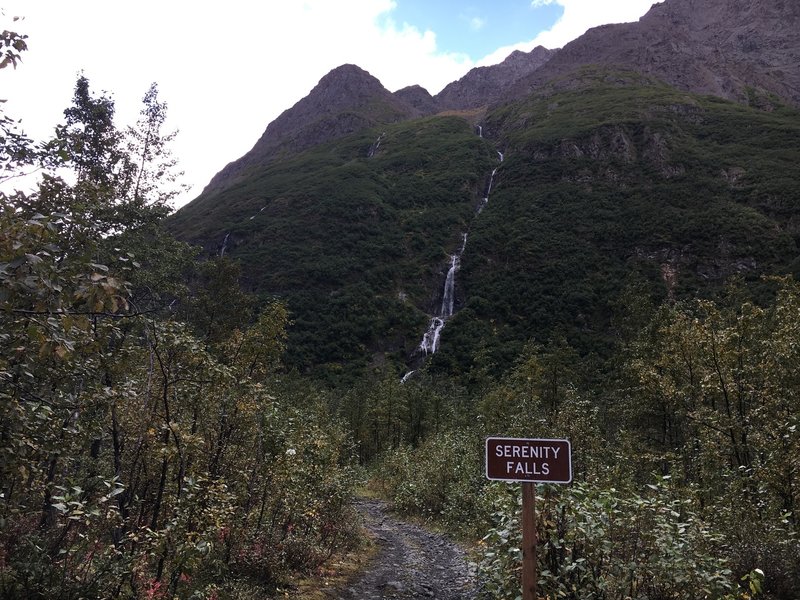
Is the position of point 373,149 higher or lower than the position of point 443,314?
higher

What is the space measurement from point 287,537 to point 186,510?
473 centimetres

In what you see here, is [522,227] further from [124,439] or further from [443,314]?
[124,439]

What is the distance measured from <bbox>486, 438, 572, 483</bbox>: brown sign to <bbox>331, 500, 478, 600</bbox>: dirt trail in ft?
15.3

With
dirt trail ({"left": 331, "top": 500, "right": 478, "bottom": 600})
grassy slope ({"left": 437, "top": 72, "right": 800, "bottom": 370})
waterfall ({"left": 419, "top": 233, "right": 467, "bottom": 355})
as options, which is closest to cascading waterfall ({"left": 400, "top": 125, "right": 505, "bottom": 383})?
waterfall ({"left": 419, "top": 233, "right": 467, "bottom": 355})

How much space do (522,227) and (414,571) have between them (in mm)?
108264

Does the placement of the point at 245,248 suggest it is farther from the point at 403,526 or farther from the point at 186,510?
the point at 186,510

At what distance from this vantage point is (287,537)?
9.56 m

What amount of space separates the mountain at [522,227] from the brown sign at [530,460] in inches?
2030

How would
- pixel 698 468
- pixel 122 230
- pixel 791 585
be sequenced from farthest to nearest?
pixel 122 230 < pixel 698 468 < pixel 791 585

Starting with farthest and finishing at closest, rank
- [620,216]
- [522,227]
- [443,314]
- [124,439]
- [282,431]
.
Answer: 1. [522,227]
2. [620,216]
3. [443,314]
4. [282,431]
5. [124,439]

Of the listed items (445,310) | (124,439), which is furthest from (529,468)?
(445,310)

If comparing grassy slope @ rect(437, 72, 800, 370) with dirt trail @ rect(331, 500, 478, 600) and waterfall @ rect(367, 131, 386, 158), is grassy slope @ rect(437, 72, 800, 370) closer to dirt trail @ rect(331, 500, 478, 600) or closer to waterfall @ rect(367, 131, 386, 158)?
dirt trail @ rect(331, 500, 478, 600)

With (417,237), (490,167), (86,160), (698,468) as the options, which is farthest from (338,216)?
→ (698,468)

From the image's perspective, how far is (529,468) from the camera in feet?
14.7
